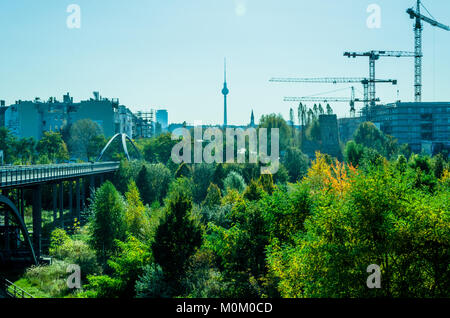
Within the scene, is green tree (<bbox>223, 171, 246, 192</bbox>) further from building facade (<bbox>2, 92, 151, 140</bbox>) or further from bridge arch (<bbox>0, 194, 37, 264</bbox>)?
building facade (<bbox>2, 92, 151, 140</bbox>)

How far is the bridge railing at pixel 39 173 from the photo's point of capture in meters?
30.2

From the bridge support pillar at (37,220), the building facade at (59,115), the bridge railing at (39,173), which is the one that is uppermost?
the building facade at (59,115)

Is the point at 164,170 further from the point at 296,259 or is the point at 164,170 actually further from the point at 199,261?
the point at 296,259

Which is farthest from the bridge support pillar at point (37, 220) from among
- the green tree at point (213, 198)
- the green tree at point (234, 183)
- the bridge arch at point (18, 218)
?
the green tree at point (234, 183)

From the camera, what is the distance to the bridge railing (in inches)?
1191

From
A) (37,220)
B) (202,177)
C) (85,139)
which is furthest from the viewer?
(85,139)

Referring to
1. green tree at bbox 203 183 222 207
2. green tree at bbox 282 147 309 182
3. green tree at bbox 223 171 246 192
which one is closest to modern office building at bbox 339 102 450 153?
green tree at bbox 282 147 309 182

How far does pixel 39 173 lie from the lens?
121 ft

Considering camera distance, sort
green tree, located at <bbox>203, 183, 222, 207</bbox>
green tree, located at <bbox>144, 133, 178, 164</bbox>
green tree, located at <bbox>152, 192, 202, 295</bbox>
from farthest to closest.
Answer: green tree, located at <bbox>144, 133, 178, 164</bbox>, green tree, located at <bbox>203, 183, 222, 207</bbox>, green tree, located at <bbox>152, 192, 202, 295</bbox>

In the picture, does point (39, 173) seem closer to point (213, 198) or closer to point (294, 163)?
point (213, 198)

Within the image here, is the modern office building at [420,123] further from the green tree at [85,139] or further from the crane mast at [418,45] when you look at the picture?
the green tree at [85,139]

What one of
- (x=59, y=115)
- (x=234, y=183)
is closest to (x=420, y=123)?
(x=234, y=183)

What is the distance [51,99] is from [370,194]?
120 metres
